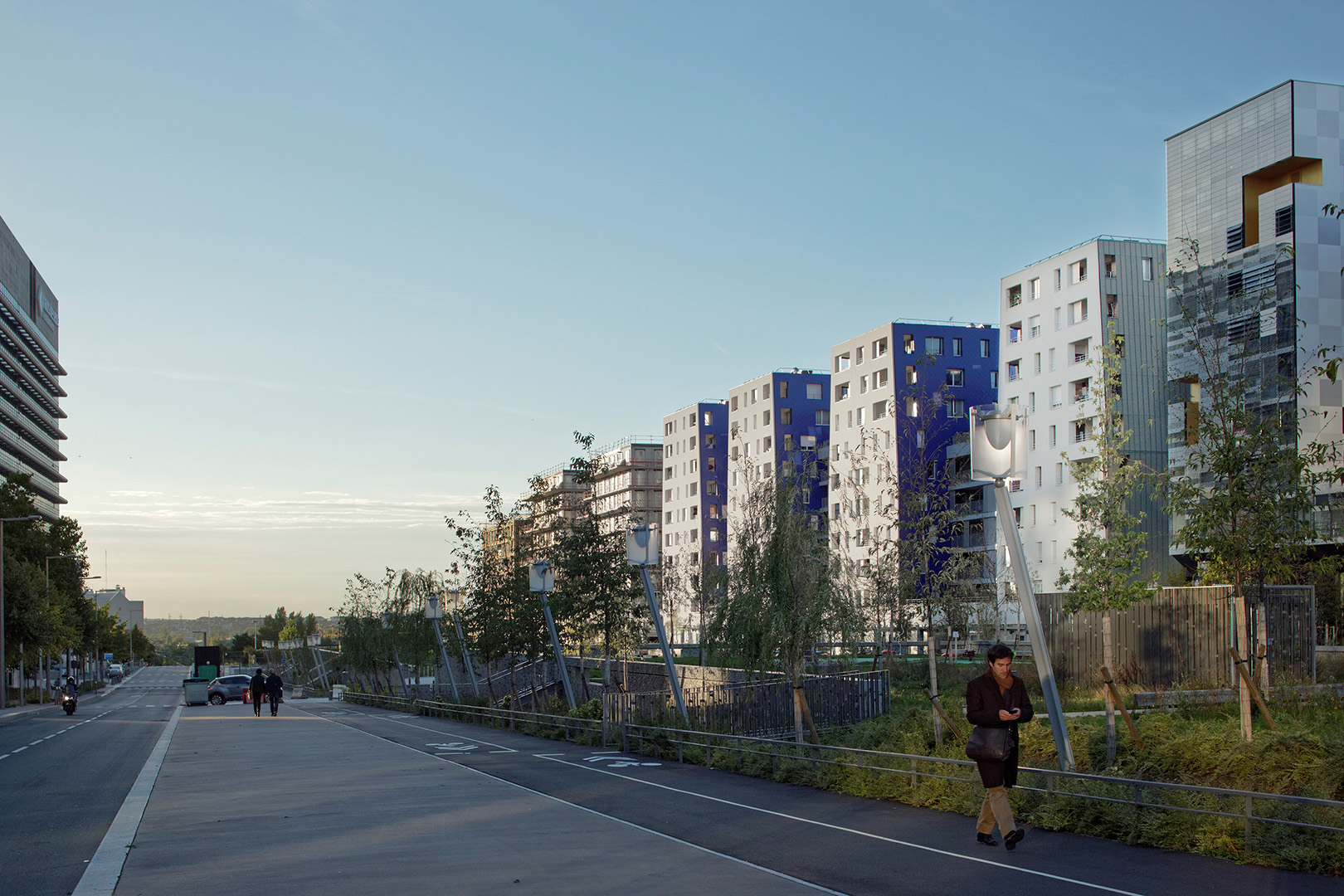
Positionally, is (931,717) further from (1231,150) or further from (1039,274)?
(1039,274)

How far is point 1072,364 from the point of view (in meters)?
66.8

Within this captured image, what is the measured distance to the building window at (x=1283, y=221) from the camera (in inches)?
1984

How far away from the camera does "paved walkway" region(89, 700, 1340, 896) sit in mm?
9930

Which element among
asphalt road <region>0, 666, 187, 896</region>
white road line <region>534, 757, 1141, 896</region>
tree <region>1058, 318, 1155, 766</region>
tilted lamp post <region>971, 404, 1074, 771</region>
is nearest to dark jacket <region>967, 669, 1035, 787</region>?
white road line <region>534, 757, 1141, 896</region>

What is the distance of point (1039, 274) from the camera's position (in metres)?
69.7

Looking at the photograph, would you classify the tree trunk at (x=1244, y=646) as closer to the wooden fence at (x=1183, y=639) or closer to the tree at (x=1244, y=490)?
the tree at (x=1244, y=490)

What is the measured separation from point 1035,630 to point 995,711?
2.92 meters

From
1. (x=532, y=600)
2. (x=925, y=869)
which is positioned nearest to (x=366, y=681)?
(x=532, y=600)

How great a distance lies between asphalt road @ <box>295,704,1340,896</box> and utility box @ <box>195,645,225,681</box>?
67.0 m

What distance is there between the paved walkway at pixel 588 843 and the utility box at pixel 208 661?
2522 inches

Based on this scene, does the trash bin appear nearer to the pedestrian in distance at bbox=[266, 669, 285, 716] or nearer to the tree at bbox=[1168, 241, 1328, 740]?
the pedestrian in distance at bbox=[266, 669, 285, 716]

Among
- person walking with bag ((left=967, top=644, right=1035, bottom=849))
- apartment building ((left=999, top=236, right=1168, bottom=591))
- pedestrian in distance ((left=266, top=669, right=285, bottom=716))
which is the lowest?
pedestrian in distance ((left=266, top=669, right=285, bottom=716))

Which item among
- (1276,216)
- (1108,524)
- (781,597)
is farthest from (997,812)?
(1276,216)

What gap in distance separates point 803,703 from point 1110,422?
700 cm
